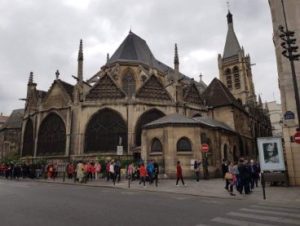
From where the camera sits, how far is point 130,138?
1005 inches

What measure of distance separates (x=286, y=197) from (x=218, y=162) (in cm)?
1219

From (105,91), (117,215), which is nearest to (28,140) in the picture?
(105,91)

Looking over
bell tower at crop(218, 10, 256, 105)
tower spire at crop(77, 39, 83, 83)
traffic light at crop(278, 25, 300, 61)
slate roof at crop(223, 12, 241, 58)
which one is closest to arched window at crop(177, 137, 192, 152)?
traffic light at crop(278, 25, 300, 61)

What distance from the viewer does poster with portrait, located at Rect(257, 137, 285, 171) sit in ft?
44.9

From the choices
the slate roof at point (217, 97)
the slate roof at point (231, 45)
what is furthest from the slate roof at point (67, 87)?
the slate roof at point (231, 45)

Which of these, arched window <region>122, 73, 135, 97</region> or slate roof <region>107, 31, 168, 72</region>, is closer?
arched window <region>122, 73, 135, 97</region>

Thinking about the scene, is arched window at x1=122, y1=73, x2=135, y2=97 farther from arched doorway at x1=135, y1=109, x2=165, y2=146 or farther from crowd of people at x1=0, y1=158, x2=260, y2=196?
crowd of people at x1=0, y1=158, x2=260, y2=196

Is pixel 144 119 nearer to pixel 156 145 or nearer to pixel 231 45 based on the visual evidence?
pixel 156 145

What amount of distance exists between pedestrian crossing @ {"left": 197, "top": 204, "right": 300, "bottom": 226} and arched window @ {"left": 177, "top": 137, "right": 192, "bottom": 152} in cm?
1292

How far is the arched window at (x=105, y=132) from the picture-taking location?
2609 centimetres

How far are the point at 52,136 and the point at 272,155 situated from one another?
850 inches

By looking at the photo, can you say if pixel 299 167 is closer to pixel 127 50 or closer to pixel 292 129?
pixel 292 129

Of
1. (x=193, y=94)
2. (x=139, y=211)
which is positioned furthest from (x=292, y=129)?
(x=193, y=94)

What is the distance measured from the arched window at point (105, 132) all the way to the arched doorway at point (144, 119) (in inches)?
43.6
